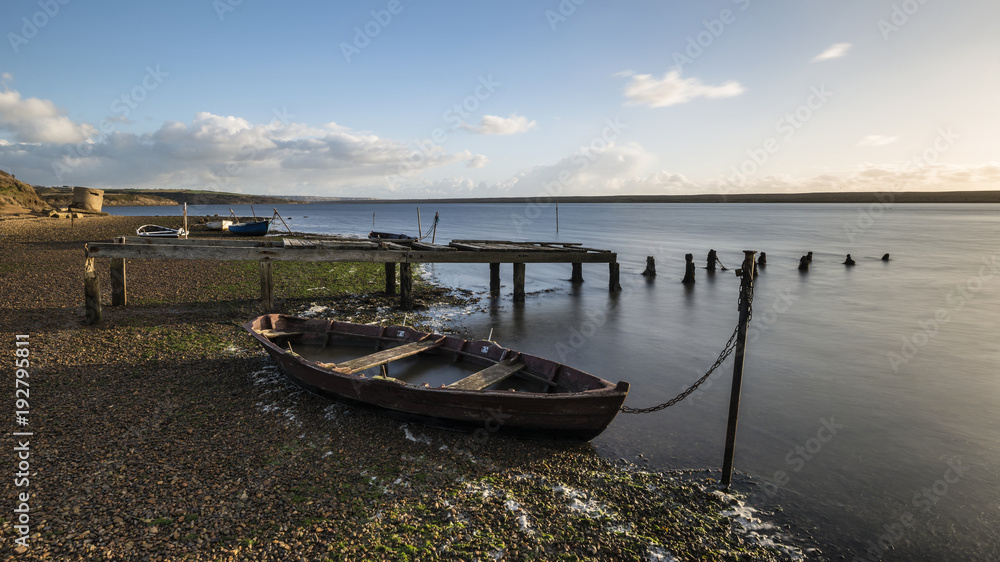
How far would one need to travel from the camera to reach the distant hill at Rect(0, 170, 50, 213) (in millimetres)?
45897

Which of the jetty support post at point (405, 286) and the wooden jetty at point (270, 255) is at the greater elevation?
the wooden jetty at point (270, 255)

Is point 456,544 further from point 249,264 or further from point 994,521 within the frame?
point 249,264

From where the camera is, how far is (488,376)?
26.9 feet

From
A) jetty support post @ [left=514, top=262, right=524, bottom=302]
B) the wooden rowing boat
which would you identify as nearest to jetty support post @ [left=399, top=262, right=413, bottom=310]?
jetty support post @ [left=514, top=262, right=524, bottom=302]

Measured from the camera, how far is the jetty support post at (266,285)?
1415 centimetres

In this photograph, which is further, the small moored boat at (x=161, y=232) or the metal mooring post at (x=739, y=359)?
the small moored boat at (x=161, y=232)

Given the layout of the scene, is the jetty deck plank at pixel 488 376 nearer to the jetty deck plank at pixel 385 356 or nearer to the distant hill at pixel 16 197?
the jetty deck plank at pixel 385 356

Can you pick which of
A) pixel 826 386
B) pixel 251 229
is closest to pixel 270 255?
pixel 826 386

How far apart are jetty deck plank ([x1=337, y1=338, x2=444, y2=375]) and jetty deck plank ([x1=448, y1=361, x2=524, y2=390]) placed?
1.66 m

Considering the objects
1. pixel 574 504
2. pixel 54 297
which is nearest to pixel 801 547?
pixel 574 504

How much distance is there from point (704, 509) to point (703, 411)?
3.97 metres

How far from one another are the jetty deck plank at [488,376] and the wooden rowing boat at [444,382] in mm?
17

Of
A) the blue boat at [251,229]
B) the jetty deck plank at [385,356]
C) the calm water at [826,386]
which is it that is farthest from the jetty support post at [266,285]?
the blue boat at [251,229]

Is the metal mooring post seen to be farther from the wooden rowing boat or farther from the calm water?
the wooden rowing boat
